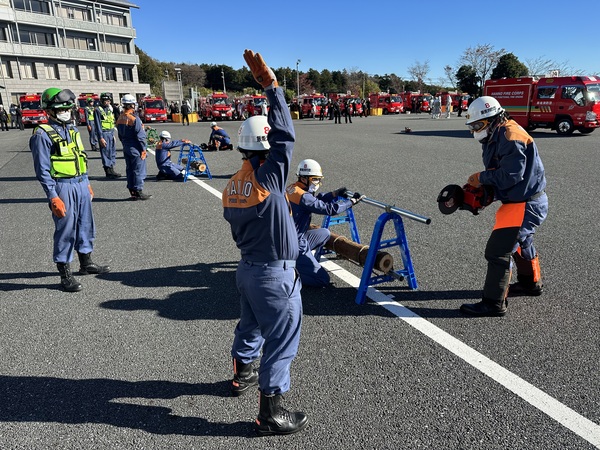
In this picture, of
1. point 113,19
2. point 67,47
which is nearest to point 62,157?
point 67,47

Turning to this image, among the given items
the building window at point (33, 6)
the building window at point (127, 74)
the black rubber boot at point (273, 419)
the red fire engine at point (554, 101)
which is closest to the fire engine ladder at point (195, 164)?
the black rubber boot at point (273, 419)

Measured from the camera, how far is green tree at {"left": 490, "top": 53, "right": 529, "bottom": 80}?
5559 cm

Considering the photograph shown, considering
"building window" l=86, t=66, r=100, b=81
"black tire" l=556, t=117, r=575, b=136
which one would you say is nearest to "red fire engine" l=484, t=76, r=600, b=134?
"black tire" l=556, t=117, r=575, b=136

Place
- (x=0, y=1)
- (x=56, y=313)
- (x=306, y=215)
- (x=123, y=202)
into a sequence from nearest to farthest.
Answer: (x=56, y=313)
(x=306, y=215)
(x=123, y=202)
(x=0, y=1)

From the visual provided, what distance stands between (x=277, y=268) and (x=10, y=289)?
4147 millimetres

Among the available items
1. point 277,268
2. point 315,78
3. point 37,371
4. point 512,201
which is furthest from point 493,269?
point 315,78

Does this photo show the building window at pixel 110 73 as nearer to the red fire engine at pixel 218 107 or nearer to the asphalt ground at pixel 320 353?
the red fire engine at pixel 218 107

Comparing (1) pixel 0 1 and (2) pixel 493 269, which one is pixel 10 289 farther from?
(1) pixel 0 1

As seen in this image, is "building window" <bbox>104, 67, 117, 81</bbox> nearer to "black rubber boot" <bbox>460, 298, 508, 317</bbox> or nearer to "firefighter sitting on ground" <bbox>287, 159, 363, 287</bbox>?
"firefighter sitting on ground" <bbox>287, 159, 363, 287</bbox>

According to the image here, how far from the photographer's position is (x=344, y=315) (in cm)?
427

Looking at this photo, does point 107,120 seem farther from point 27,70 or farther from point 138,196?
point 27,70

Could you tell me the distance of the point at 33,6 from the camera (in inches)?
2026

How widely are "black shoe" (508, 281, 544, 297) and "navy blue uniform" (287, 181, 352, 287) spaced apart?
2003 millimetres

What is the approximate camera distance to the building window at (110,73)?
192ft
